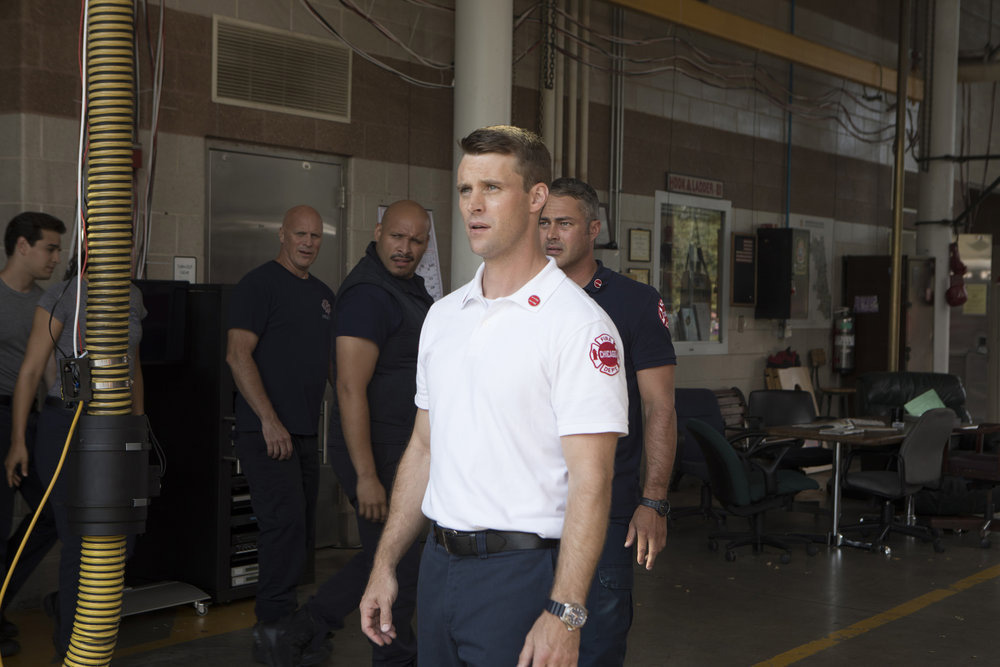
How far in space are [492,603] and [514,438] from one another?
→ 1.09ft

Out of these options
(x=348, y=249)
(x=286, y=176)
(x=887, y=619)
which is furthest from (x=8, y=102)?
(x=887, y=619)

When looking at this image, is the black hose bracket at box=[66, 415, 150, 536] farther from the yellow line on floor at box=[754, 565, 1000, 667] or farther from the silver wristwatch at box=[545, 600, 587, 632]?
the yellow line on floor at box=[754, 565, 1000, 667]

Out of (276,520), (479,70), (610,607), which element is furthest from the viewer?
(479,70)

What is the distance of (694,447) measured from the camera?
816 centimetres

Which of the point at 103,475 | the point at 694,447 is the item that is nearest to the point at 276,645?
the point at 103,475

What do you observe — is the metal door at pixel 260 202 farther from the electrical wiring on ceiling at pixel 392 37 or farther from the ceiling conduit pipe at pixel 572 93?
the ceiling conduit pipe at pixel 572 93

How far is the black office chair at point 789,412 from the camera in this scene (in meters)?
8.68

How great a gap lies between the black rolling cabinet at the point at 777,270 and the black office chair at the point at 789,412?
68.9 inches

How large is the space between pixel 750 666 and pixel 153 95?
3976 millimetres

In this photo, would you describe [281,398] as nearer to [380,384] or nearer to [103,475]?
[380,384]

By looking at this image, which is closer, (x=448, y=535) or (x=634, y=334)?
(x=448, y=535)

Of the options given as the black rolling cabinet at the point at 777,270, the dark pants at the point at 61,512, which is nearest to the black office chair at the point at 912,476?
the black rolling cabinet at the point at 777,270

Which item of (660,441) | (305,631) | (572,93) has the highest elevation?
(572,93)

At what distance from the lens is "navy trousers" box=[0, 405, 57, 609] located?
4496 millimetres
